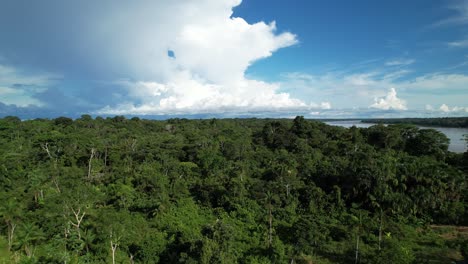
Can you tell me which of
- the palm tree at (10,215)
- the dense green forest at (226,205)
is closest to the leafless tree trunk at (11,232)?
the palm tree at (10,215)

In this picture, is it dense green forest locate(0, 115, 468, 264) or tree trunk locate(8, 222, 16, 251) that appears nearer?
dense green forest locate(0, 115, 468, 264)

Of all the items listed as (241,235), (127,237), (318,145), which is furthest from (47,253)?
(318,145)

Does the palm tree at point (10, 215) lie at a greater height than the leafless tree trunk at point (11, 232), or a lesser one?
greater

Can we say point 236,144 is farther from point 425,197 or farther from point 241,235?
point 425,197

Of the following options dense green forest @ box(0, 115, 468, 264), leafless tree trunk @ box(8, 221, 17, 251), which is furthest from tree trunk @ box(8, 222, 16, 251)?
dense green forest @ box(0, 115, 468, 264)

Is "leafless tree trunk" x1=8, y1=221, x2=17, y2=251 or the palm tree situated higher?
the palm tree

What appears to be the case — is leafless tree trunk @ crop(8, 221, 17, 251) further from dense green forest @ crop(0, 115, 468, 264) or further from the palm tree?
dense green forest @ crop(0, 115, 468, 264)

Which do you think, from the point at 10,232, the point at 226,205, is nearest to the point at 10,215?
the point at 10,232

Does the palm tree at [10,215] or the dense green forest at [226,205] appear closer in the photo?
the dense green forest at [226,205]

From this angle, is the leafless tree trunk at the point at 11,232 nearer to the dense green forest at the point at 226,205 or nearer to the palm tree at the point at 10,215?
the palm tree at the point at 10,215
